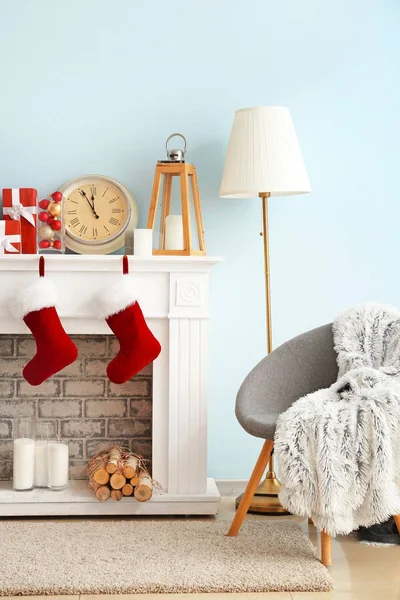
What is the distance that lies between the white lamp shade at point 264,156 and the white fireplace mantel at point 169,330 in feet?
1.10

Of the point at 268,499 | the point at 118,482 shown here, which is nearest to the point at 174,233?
the point at 118,482

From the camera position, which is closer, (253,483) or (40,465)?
(253,483)

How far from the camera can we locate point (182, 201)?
310 centimetres

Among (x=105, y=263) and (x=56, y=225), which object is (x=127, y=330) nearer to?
(x=105, y=263)

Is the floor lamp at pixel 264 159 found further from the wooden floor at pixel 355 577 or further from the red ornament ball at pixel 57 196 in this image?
the red ornament ball at pixel 57 196

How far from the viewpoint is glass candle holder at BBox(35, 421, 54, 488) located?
10.2 ft

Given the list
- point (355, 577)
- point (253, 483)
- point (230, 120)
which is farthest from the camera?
point (230, 120)

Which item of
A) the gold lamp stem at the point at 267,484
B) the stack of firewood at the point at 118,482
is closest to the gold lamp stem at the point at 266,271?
the gold lamp stem at the point at 267,484

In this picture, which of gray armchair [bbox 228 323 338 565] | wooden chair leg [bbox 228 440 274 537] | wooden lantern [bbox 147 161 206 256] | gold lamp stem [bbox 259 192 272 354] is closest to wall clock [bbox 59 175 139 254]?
wooden lantern [bbox 147 161 206 256]

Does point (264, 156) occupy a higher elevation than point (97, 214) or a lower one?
higher

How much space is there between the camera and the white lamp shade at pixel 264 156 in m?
3.02

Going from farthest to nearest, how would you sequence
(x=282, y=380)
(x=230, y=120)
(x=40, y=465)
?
(x=230, y=120)
(x=40, y=465)
(x=282, y=380)

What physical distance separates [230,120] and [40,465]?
154cm

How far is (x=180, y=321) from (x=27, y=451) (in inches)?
29.1
